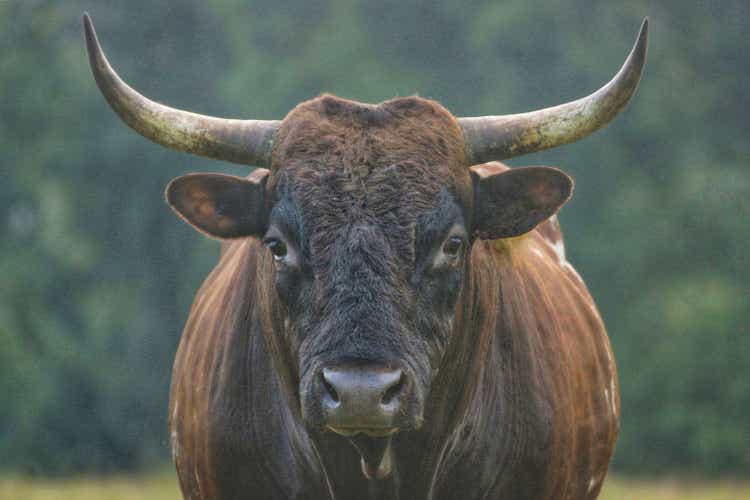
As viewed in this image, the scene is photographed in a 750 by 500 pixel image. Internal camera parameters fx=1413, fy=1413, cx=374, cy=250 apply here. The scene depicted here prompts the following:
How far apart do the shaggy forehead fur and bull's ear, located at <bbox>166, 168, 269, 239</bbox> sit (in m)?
0.15

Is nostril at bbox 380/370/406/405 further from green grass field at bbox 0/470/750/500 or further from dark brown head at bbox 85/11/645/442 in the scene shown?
green grass field at bbox 0/470/750/500

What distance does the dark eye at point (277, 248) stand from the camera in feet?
15.6

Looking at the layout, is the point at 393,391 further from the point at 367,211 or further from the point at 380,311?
the point at 367,211

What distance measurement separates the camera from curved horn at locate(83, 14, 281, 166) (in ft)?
16.7

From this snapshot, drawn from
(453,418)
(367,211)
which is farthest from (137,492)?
(367,211)

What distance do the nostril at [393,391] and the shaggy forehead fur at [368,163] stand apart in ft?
1.59

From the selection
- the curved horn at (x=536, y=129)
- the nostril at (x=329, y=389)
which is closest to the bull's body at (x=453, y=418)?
the curved horn at (x=536, y=129)

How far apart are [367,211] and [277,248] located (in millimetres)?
427

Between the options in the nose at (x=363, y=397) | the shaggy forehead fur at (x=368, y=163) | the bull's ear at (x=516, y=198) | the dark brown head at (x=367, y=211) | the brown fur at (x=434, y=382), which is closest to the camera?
the nose at (x=363, y=397)

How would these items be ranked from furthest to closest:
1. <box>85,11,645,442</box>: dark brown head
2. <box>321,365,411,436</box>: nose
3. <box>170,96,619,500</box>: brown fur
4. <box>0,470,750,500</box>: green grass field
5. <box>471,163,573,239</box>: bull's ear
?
<box>0,470,750,500</box>: green grass field, <box>471,163,573,239</box>: bull's ear, <box>170,96,619,500</box>: brown fur, <box>85,11,645,442</box>: dark brown head, <box>321,365,411,436</box>: nose

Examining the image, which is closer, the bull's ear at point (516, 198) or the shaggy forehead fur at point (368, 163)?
the shaggy forehead fur at point (368, 163)

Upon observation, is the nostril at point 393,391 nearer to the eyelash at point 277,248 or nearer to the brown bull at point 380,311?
the brown bull at point 380,311

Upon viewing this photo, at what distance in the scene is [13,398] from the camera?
74.0 ft

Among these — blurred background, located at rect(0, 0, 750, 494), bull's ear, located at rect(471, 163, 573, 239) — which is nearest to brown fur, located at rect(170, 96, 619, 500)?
bull's ear, located at rect(471, 163, 573, 239)
